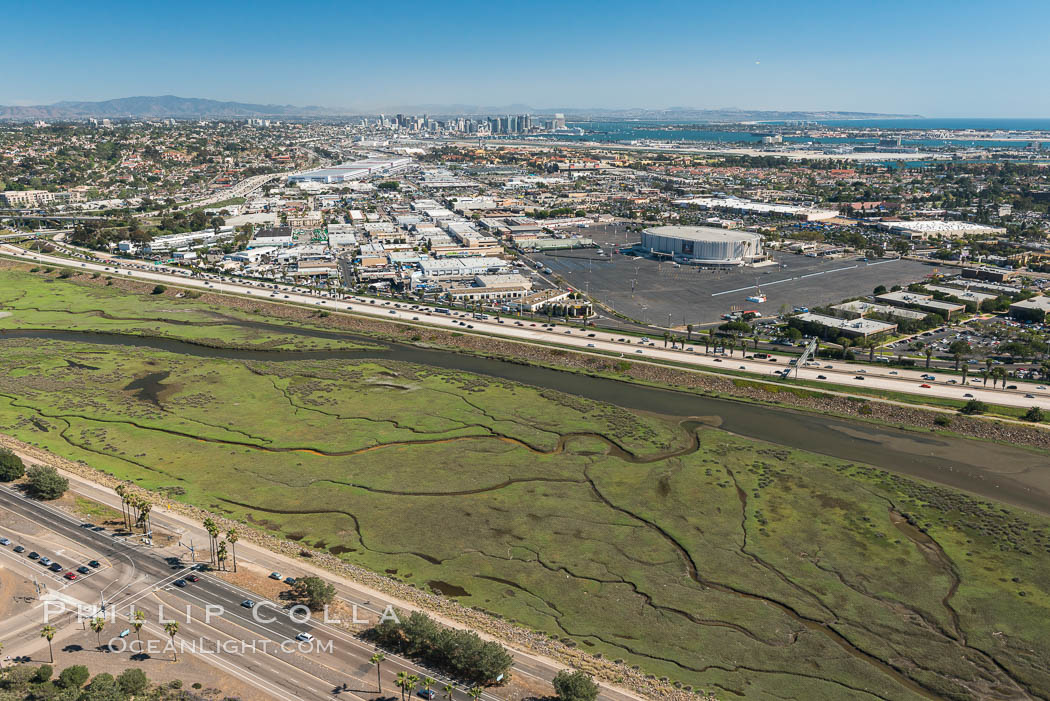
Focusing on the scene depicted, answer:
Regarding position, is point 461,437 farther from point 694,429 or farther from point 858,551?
point 858,551

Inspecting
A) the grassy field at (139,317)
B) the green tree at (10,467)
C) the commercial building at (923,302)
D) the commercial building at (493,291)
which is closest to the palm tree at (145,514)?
the green tree at (10,467)

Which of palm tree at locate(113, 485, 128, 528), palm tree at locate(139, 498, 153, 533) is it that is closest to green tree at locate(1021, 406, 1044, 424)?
palm tree at locate(139, 498, 153, 533)

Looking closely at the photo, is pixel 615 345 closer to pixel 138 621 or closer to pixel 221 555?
pixel 221 555

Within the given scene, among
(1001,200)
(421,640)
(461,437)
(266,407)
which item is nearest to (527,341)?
(461,437)

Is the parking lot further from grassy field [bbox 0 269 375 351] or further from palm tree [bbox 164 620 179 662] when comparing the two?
palm tree [bbox 164 620 179 662]

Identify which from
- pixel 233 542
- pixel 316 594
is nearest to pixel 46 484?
pixel 233 542

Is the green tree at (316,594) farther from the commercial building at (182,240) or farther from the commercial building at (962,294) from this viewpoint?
the commercial building at (182,240)
